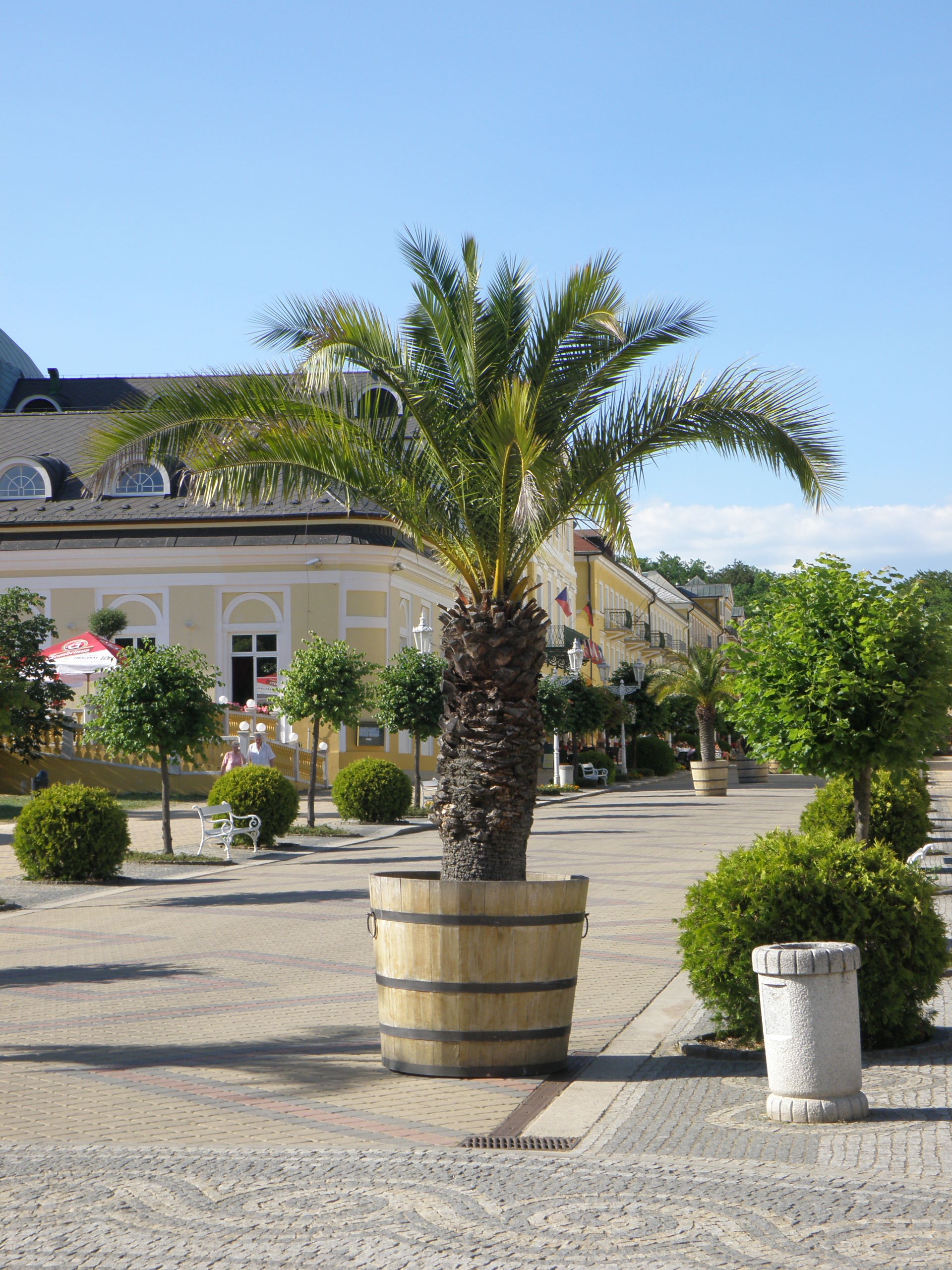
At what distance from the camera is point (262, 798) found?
22078 mm

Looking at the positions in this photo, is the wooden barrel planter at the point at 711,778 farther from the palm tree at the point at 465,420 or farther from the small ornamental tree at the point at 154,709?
the palm tree at the point at 465,420

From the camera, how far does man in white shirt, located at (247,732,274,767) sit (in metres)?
28.5

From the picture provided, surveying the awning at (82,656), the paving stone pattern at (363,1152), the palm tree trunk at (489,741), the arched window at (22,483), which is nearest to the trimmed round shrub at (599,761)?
the awning at (82,656)

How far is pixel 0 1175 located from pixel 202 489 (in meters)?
5.27

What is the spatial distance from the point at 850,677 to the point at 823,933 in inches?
218

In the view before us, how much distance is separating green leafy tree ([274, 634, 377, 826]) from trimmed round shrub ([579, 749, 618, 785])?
20765 mm

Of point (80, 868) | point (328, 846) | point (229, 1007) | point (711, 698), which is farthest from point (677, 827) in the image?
point (711, 698)

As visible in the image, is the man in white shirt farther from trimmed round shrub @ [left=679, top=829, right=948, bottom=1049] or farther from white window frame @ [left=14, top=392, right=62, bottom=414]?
white window frame @ [left=14, top=392, right=62, bottom=414]

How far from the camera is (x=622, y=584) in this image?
255 feet

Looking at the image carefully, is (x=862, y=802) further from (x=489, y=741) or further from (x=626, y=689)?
(x=626, y=689)

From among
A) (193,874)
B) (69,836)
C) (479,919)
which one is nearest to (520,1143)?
(479,919)

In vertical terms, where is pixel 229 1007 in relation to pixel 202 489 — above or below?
below

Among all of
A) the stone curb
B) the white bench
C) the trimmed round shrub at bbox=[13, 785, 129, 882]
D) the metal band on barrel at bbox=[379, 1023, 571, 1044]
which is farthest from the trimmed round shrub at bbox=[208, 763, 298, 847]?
the metal band on barrel at bbox=[379, 1023, 571, 1044]

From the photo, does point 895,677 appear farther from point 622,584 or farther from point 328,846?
point 622,584
